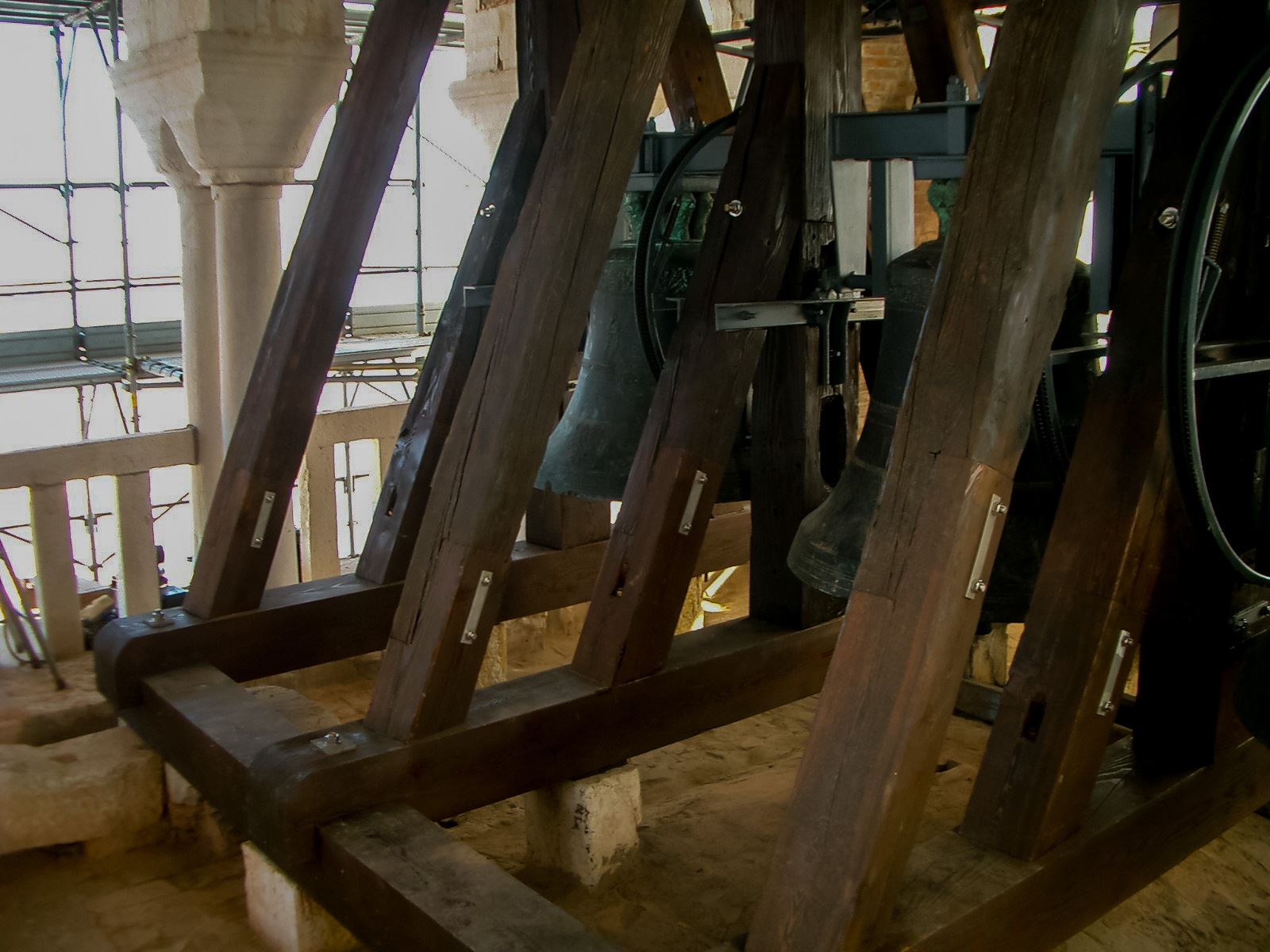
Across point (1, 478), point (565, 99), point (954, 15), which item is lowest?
point (1, 478)

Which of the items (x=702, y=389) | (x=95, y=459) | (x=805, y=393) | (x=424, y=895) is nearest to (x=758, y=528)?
(x=805, y=393)

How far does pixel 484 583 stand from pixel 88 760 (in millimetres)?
1216

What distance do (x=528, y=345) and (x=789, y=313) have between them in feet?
2.17

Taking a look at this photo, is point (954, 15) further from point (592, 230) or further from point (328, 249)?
point (328, 249)

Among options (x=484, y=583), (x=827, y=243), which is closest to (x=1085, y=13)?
(x=827, y=243)

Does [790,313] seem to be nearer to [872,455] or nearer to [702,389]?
[702,389]

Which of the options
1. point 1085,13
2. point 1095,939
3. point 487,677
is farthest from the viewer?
point 487,677

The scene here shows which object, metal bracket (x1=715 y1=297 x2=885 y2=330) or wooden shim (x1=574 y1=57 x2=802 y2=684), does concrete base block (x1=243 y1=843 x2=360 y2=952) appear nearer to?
wooden shim (x1=574 y1=57 x2=802 y2=684)

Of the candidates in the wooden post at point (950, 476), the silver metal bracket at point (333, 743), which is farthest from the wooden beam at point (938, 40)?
the silver metal bracket at point (333, 743)

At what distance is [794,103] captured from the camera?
2902mm

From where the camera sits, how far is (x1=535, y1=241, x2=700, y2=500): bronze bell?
10.5ft

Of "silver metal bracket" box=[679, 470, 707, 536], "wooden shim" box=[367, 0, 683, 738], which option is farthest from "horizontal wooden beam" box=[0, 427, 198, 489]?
"silver metal bracket" box=[679, 470, 707, 536]

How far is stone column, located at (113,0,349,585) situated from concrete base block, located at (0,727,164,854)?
59.1 inches

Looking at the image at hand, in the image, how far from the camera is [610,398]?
3305 mm
